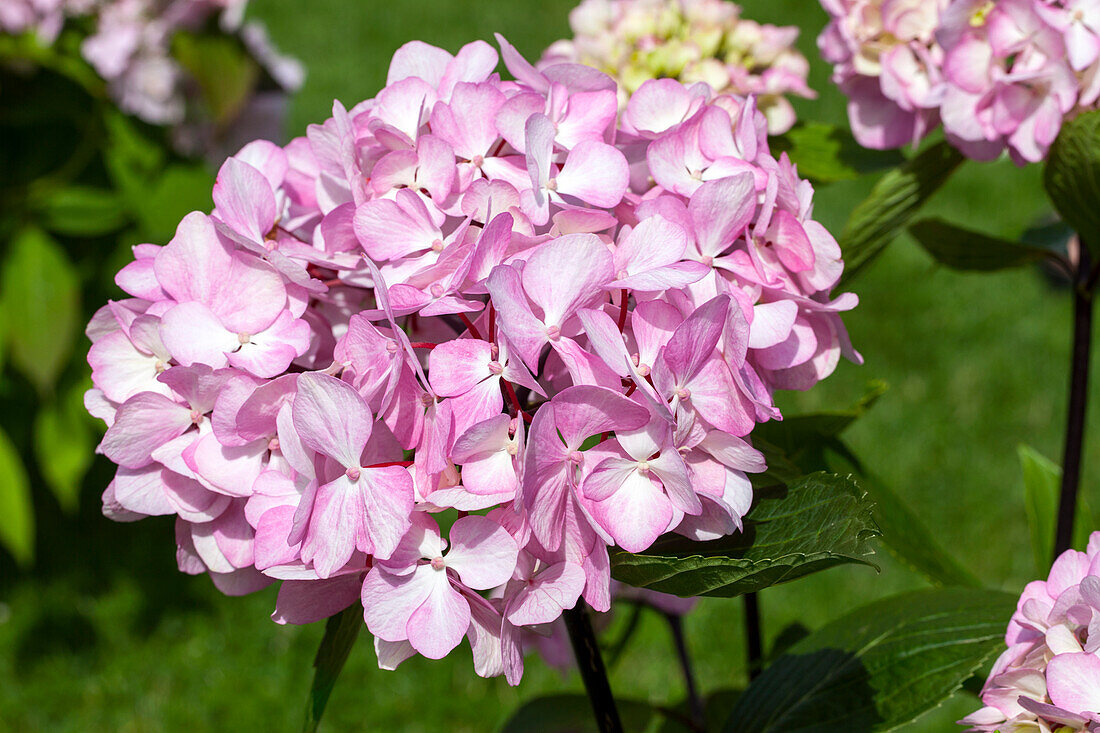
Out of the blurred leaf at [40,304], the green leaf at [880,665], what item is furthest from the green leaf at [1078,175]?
the blurred leaf at [40,304]

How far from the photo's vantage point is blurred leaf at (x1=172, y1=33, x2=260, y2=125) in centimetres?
161

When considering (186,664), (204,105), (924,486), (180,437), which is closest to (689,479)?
(180,437)

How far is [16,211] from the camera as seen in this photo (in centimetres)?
171

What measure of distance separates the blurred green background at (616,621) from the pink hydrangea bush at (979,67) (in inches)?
39.0

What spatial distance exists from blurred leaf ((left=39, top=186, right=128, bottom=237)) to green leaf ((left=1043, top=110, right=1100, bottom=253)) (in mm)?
1409

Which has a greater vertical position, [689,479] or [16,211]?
[689,479]

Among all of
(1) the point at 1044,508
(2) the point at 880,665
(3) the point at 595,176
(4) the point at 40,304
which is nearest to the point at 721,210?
(3) the point at 595,176

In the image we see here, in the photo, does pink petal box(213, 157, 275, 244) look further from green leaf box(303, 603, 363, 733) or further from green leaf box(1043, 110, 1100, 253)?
green leaf box(1043, 110, 1100, 253)

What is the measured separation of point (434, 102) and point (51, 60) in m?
1.43

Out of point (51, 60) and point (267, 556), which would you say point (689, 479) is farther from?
point (51, 60)

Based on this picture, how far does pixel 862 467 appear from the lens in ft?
2.47

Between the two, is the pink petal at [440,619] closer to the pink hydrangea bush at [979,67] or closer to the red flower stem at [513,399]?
the red flower stem at [513,399]

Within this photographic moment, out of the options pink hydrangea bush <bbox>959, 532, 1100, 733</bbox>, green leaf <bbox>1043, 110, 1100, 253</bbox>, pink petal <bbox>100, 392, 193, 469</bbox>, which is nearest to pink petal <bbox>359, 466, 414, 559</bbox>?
pink petal <bbox>100, 392, 193, 469</bbox>

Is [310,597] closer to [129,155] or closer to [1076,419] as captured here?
[1076,419]
